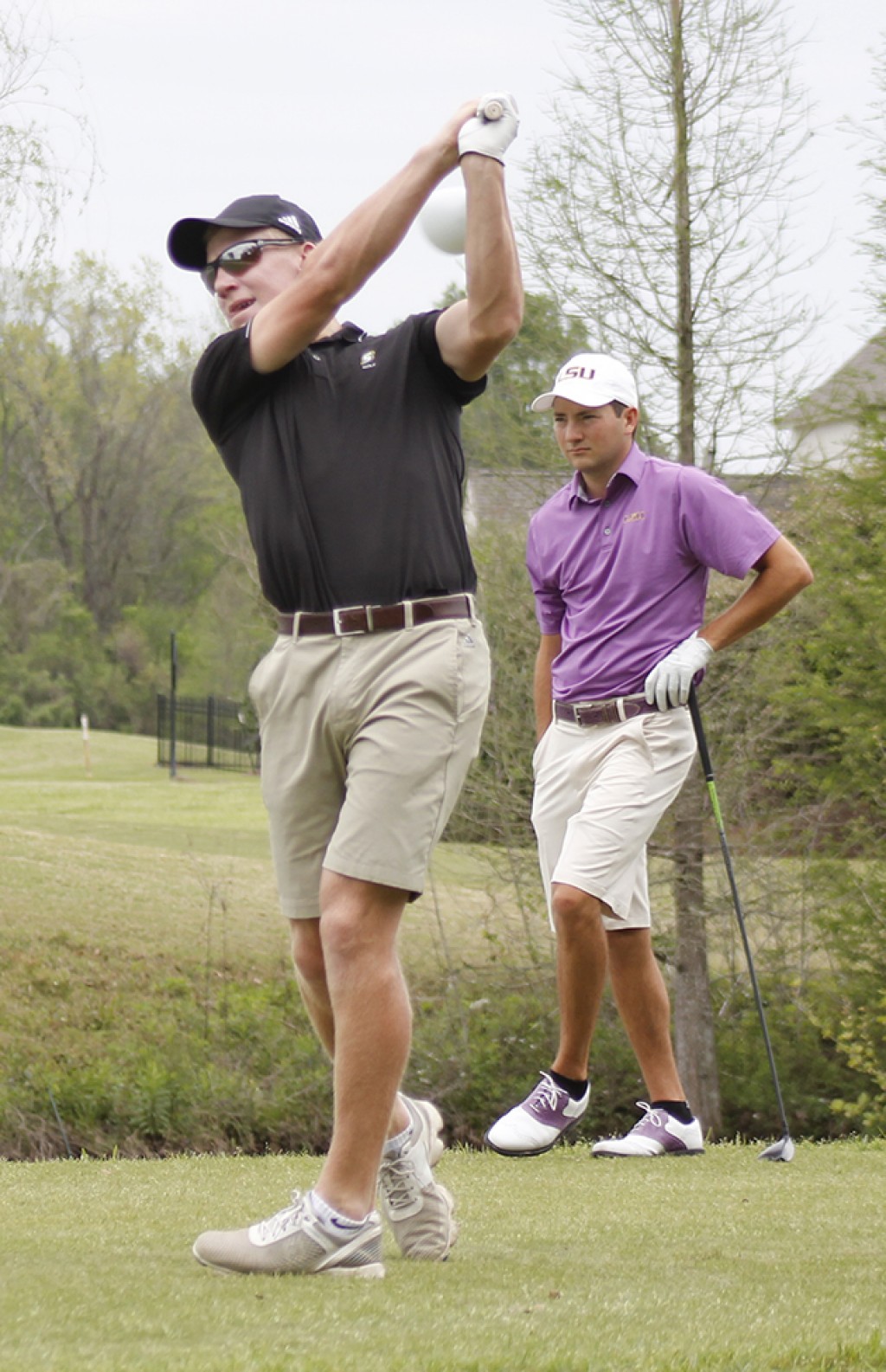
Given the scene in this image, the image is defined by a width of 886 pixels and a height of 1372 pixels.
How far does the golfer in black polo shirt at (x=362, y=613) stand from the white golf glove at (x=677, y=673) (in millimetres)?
1689

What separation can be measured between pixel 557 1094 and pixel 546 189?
7991 millimetres

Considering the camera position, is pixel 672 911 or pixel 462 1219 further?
pixel 672 911

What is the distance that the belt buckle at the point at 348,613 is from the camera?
3742 millimetres

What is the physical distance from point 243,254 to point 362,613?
879 mm

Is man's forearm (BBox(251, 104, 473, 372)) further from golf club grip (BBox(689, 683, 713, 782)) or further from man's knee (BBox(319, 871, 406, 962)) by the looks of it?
golf club grip (BBox(689, 683, 713, 782))

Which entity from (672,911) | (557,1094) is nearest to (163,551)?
(672,911)

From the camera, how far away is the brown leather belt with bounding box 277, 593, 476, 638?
3.74 meters

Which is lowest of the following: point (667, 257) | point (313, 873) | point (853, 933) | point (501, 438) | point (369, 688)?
point (853, 933)

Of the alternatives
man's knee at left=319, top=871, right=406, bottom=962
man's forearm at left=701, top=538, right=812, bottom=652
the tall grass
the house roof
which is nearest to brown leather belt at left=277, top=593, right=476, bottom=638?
man's knee at left=319, top=871, right=406, bottom=962

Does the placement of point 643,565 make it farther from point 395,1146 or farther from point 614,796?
point 395,1146

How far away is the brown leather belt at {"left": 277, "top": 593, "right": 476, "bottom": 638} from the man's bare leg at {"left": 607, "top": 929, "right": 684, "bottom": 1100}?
7.98ft

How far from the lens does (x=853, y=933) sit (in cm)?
1120

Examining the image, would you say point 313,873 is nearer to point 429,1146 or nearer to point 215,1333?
point 429,1146

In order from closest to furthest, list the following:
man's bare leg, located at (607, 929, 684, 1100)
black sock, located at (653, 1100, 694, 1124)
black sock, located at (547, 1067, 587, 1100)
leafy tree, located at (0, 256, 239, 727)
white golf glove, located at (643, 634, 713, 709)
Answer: white golf glove, located at (643, 634, 713, 709), black sock, located at (547, 1067, 587, 1100), man's bare leg, located at (607, 929, 684, 1100), black sock, located at (653, 1100, 694, 1124), leafy tree, located at (0, 256, 239, 727)
